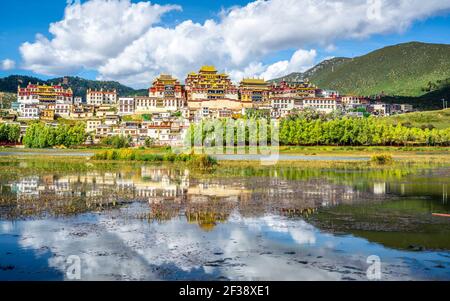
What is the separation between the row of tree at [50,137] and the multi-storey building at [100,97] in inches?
2288

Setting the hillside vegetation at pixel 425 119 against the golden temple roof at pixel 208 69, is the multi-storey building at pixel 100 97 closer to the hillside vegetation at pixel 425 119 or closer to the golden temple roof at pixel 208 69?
the golden temple roof at pixel 208 69

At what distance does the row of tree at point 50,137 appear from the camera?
3656 inches

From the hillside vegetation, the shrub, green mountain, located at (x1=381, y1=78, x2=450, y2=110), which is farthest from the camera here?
green mountain, located at (x1=381, y1=78, x2=450, y2=110)

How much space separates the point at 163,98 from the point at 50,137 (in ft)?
133

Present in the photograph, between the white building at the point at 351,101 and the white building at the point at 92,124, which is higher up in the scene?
the white building at the point at 351,101

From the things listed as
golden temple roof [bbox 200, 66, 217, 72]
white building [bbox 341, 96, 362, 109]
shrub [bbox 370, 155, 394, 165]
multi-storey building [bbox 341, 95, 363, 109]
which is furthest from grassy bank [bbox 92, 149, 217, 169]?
white building [bbox 341, 96, 362, 109]

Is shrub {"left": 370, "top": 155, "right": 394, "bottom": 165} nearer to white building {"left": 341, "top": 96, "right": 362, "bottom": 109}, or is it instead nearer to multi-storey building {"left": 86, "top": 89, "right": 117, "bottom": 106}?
white building {"left": 341, "top": 96, "right": 362, "bottom": 109}

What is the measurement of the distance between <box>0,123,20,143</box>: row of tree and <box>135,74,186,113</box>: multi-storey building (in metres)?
34.6

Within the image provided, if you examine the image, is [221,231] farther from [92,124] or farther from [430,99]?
[430,99]

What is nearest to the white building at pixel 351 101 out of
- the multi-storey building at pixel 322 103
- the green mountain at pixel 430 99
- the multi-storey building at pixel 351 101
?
the multi-storey building at pixel 351 101

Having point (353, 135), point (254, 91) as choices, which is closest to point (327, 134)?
point (353, 135)

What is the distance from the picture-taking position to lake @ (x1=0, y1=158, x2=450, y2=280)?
1346cm
